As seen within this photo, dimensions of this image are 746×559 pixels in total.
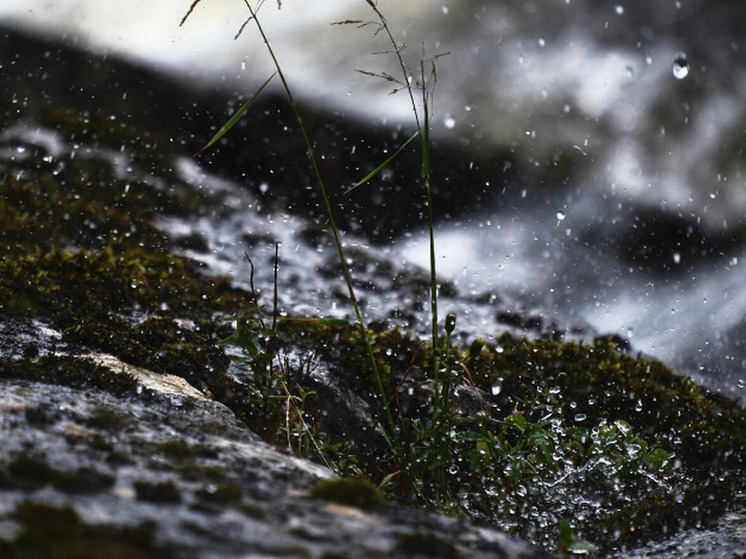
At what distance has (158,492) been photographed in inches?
45.7

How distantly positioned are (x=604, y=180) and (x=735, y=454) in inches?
182

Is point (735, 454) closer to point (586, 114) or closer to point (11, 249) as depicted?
point (11, 249)

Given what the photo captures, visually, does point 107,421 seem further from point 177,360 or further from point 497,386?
point 497,386

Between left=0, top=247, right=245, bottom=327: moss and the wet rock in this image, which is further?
left=0, top=247, right=245, bottom=327: moss

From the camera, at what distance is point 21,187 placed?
5746mm

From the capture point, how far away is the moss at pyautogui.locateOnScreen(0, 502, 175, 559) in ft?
2.91

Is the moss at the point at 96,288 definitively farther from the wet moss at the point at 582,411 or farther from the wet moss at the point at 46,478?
the wet moss at the point at 46,478

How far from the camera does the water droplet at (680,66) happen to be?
825 cm

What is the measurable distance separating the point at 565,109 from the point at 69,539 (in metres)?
8.04

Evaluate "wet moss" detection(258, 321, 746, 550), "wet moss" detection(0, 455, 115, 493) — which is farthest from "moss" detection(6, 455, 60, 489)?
"wet moss" detection(258, 321, 746, 550)

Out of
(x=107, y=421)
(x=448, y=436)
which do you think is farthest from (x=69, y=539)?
(x=448, y=436)

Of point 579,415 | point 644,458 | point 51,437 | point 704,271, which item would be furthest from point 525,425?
point 704,271

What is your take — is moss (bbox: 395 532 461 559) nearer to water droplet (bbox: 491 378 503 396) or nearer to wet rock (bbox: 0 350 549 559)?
wet rock (bbox: 0 350 549 559)

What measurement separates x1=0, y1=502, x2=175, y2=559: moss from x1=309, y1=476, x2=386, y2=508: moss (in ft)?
1.31
